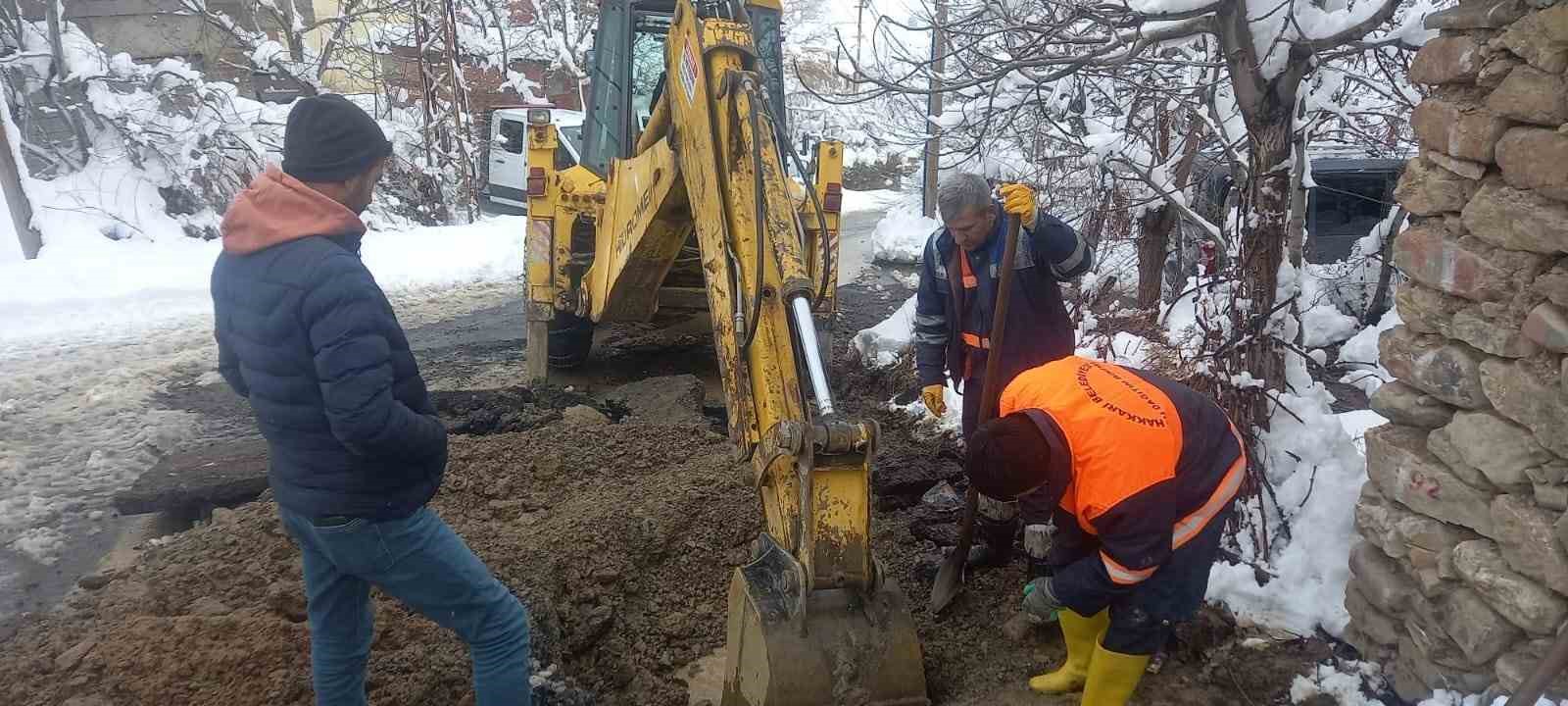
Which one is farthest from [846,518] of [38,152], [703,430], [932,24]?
[38,152]

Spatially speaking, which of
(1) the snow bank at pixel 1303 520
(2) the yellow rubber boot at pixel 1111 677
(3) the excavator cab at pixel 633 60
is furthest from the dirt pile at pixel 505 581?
(3) the excavator cab at pixel 633 60

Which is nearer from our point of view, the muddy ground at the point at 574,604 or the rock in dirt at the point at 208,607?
the muddy ground at the point at 574,604

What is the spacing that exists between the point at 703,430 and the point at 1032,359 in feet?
7.32

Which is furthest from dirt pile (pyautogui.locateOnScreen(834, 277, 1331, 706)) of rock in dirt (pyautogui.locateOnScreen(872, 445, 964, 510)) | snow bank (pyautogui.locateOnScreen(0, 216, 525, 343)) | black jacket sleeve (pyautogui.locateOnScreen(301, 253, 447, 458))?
snow bank (pyautogui.locateOnScreen(0, 216, 525, 343))

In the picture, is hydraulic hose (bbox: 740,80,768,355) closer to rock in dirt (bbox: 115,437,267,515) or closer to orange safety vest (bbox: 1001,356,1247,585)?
orange safety vest (bbox: 1001,356,1247,585)

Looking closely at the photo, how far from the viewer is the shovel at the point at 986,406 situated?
304 cm

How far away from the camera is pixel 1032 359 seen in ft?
11.5

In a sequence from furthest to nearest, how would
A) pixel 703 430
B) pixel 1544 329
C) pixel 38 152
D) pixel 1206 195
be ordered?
pixel 38 152 → pixel 1206 195 → pixel 703 430 → pixel 1544 329

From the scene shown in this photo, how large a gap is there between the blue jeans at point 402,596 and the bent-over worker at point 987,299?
1.74 meters

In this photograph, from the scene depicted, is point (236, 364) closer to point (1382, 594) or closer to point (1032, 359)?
point (1032, 359)

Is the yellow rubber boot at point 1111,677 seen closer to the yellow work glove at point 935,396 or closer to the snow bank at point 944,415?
the yellow work glove at point 935,396

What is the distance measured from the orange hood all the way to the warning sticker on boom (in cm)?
167

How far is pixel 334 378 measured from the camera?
198 cm

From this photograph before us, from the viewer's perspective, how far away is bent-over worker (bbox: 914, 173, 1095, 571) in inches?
127
